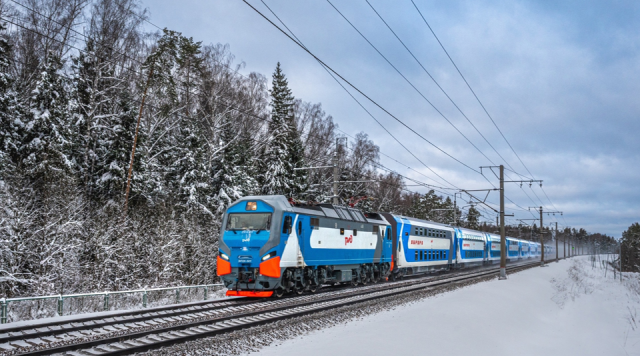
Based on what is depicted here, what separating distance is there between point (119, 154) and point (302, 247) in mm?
15135

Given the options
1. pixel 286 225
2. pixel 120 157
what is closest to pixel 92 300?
pixel 286 225

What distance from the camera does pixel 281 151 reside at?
38.6 metres

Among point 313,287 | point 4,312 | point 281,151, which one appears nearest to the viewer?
point 4,312

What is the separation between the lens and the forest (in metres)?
16.7

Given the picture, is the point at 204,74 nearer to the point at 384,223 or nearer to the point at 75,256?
the point at 384,223

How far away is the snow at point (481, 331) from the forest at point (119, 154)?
31.4ft

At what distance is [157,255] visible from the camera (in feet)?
65.7

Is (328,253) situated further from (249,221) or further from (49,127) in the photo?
(49,127)

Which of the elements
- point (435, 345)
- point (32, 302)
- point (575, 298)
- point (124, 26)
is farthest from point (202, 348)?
point (124, 26)

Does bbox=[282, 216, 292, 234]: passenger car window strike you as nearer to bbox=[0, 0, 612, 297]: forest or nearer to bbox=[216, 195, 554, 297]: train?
bbox=[216, 195, 554, 297]: train

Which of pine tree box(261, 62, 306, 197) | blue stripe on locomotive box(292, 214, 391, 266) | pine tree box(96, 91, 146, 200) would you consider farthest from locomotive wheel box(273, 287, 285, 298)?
pine tree box(261, 62, 306, 197)

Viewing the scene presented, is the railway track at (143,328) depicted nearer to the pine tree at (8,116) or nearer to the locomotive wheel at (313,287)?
the locomotive wheel at (313,287)

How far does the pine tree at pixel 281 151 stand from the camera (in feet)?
127

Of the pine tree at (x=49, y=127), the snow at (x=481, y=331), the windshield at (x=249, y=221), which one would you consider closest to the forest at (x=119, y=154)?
the pine tree at (x=49, y=127)
